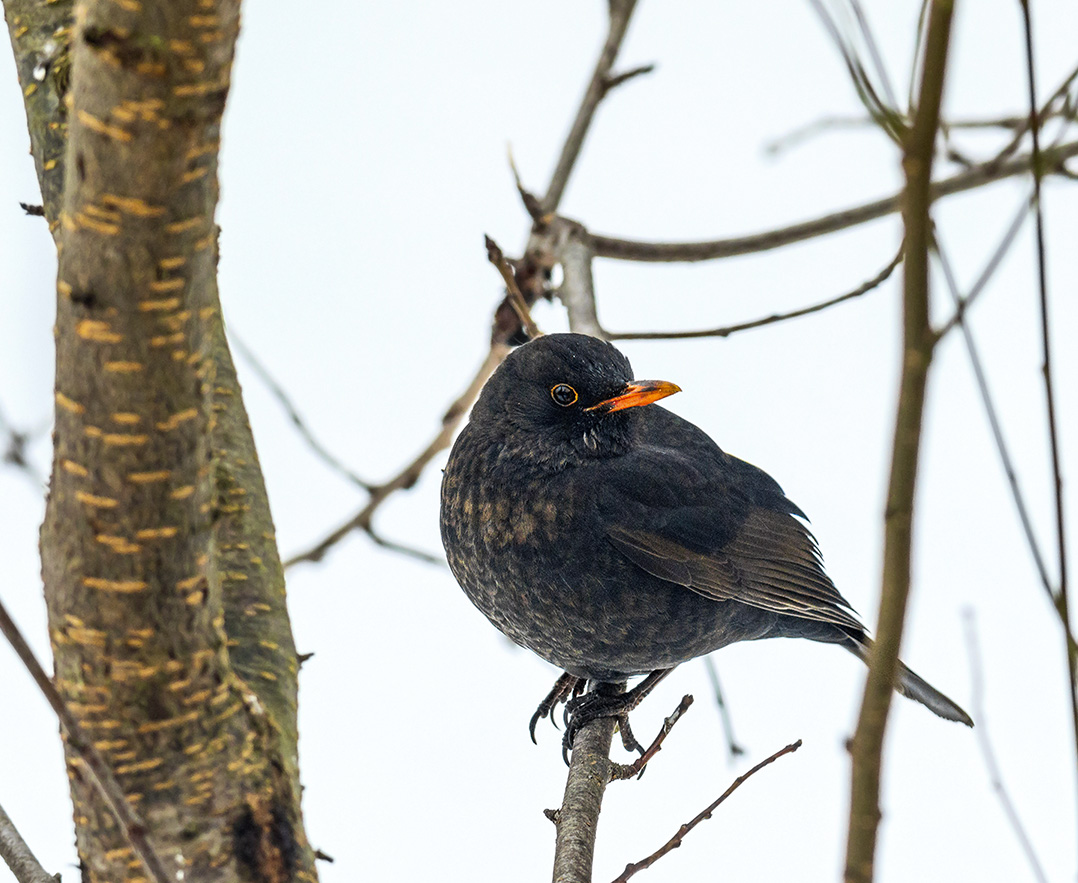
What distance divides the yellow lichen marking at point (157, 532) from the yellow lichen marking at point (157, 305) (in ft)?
0.96

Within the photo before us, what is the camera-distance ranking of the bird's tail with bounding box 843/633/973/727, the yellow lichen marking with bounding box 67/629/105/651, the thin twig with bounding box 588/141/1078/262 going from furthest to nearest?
the thin twig with bounding box 588/141/1078/262 → the bird's tail with bounding box 843/633/973/727 → the yellow lichen marking with bounding box 67/629/105/651

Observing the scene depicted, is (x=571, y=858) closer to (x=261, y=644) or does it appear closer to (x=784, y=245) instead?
(x=261, y=644)

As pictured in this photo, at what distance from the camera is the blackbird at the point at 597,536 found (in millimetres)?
2918

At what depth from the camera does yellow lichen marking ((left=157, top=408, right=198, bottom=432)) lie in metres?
1.38

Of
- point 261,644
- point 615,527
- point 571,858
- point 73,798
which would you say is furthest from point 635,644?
point 73,798

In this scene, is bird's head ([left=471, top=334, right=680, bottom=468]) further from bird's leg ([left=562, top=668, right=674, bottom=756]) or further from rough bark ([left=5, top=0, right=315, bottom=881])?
rough bark ([left=5, top=0, right=315, bottom=881])

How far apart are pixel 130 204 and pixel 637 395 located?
6.00 feet

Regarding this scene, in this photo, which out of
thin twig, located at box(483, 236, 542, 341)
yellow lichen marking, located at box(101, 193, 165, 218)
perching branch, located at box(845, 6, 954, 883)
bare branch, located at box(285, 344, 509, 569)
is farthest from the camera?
bare branch, located at box(285, 344, 509, 569)

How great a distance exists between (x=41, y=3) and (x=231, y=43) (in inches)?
44.9

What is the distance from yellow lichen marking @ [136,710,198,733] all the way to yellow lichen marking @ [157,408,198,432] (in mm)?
447

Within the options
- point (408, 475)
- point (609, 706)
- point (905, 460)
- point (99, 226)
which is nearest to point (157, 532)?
point (99, 226)

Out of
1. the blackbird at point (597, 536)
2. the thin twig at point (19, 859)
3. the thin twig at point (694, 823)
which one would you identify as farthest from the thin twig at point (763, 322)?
the thin twig at point (19, 859)

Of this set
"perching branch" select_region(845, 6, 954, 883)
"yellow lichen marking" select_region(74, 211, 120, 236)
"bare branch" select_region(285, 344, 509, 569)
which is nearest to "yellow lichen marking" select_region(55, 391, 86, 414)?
"yellow lichen marking" select_region(74, 211, 120, 236)

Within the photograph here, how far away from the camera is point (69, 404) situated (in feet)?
4.48
